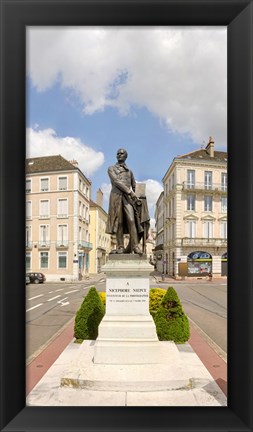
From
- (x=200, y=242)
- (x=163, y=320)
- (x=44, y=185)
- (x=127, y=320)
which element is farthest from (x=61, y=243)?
(x=127, y=320)

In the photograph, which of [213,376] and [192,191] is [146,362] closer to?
[213,376]

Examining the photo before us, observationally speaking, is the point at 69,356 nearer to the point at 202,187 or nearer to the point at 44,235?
the point at 44,235

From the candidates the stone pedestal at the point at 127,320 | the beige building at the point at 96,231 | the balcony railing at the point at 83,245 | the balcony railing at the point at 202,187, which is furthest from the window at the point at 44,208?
the stone pedestal at the point at 127,320

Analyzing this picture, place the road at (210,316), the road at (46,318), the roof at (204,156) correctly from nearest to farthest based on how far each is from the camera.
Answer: the road at (46,318) → the road at (210,316) → the roof at (204,156)

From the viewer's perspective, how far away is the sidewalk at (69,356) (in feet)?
21.8

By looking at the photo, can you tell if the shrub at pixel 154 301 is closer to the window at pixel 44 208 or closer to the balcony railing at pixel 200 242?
the window at pixel 44 208

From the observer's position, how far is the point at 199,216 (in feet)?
126

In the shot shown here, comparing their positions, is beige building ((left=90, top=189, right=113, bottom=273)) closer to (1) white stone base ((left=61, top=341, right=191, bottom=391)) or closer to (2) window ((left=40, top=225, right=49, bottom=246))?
(2) window ((left=40, top=225, right=49, bottom=246))

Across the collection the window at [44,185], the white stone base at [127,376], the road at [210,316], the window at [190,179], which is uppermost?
the window at [190,179]

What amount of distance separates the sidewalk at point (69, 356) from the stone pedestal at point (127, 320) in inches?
47.3

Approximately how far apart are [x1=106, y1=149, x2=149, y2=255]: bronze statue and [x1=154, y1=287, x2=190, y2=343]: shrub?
253 centimetres
